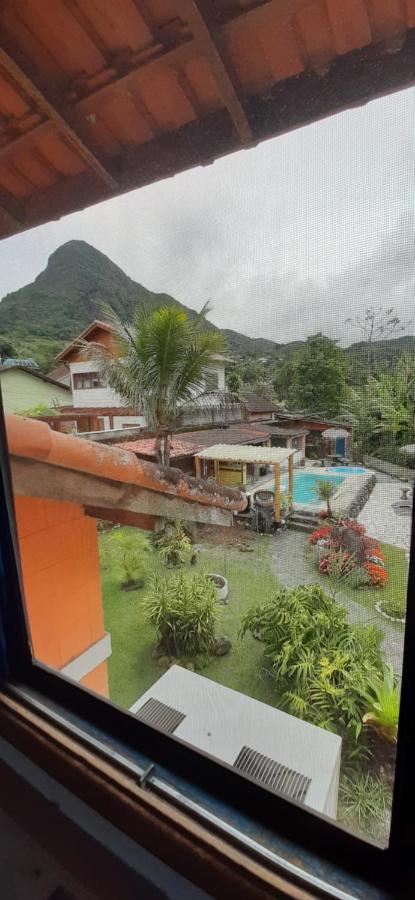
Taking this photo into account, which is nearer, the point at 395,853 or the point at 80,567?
the point at 395,853

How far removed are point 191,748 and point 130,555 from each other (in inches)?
17.6

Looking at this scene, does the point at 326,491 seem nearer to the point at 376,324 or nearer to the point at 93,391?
the point at 376,324

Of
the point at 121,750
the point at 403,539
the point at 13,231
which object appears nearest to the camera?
the point at 403,539

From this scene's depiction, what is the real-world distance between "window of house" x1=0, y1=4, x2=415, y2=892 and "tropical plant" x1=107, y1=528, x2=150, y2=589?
0.03ft

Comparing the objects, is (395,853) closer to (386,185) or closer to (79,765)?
(79,765)

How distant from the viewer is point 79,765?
2.00ft

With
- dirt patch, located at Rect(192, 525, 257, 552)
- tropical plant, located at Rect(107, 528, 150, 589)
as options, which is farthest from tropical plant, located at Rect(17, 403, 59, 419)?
dirt patch, located at Rect(192, 525, 257, 552)

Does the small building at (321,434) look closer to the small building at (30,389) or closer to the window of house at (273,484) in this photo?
the window of house at (273,484)

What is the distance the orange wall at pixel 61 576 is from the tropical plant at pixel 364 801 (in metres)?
0.74

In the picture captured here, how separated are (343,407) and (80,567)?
3.47ft

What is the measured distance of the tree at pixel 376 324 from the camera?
41 centimetres

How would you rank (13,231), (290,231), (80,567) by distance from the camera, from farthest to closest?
(80,567) < (13,231) < (290,231)

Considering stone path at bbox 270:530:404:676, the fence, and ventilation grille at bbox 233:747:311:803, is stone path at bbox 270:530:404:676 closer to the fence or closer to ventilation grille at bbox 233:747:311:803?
the fence

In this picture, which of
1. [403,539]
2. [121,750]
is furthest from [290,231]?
[121,750]
